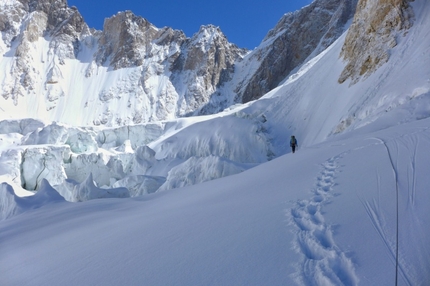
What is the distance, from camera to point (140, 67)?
8369 centimetres

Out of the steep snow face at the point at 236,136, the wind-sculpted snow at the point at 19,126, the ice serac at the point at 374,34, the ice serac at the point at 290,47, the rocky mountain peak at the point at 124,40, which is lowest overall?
the steep snow face at the point at 236,136

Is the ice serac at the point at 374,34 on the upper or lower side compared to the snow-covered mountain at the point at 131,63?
lower

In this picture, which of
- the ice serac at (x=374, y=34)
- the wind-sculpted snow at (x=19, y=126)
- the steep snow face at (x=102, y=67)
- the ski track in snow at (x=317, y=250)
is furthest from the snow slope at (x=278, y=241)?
the steep snow face at (x=102, y=67)

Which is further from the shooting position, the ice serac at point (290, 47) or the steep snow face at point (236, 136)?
the ice serac at point (290, 47)

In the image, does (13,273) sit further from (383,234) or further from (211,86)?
(211,86)

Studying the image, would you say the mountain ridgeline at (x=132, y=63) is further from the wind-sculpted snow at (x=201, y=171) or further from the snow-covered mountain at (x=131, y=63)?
the wind-sculpted snow at (x=201, y=171)

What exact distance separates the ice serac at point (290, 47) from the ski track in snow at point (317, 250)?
245 ft

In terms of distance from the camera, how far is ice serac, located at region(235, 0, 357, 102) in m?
77.3

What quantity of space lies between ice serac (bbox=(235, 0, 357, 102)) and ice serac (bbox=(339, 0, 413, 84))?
49770mm

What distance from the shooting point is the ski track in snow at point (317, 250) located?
7.16 feet

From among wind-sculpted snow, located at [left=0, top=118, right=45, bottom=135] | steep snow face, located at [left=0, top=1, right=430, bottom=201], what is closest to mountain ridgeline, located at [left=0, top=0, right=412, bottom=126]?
wind-sculpted snow, located at [left=0, top=118, right=45, bottom=135]

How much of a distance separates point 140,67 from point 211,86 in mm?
21111

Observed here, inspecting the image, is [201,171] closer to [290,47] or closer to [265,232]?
[265,232]

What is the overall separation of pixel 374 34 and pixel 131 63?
237 feet
